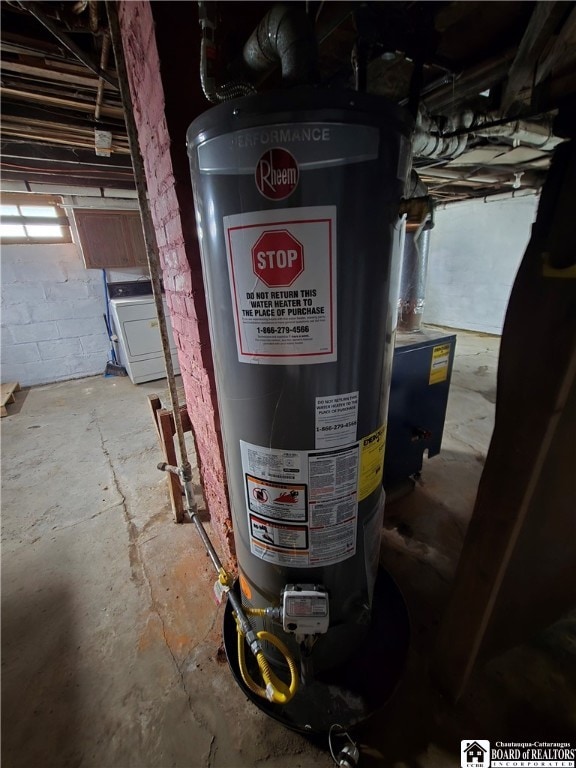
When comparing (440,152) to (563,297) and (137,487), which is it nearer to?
(563,297)

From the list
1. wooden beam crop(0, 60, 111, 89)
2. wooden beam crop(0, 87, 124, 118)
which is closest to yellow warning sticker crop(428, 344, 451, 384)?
wooden beam crop(0, 60, 111, 89)

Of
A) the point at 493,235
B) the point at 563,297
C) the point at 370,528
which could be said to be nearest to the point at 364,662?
the point at 370,528

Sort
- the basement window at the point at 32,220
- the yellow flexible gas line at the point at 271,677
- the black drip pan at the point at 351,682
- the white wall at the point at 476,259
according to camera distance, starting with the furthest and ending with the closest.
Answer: the white wall at the point at 476,259 → the basement window at the point at 32,220 → the black drip pan at the point at 351,682 → the yellow flexible gas line at the point at 271,677

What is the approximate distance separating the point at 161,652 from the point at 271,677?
24.8 inches

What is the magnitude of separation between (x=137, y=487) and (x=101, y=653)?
3.34 feet

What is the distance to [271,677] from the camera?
792mm

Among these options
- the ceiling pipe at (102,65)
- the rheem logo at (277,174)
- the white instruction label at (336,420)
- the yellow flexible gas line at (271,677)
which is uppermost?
the ceiling pipe at (102,65)

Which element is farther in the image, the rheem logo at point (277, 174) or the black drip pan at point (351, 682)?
the black drip pan at point (351, 682)

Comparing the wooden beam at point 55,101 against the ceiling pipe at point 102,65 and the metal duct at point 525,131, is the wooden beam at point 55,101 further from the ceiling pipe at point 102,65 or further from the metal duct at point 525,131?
the metal duct at point 525,131

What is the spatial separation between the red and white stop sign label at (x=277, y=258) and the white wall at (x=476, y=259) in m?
5.65

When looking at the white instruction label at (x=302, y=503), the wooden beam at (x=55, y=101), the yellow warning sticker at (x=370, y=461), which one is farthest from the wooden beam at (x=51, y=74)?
the yellow warning sticker at (x=370, y=461)

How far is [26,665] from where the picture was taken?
115cm

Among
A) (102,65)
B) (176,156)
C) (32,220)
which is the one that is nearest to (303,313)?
(176,156)

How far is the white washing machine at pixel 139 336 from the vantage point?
375cm
